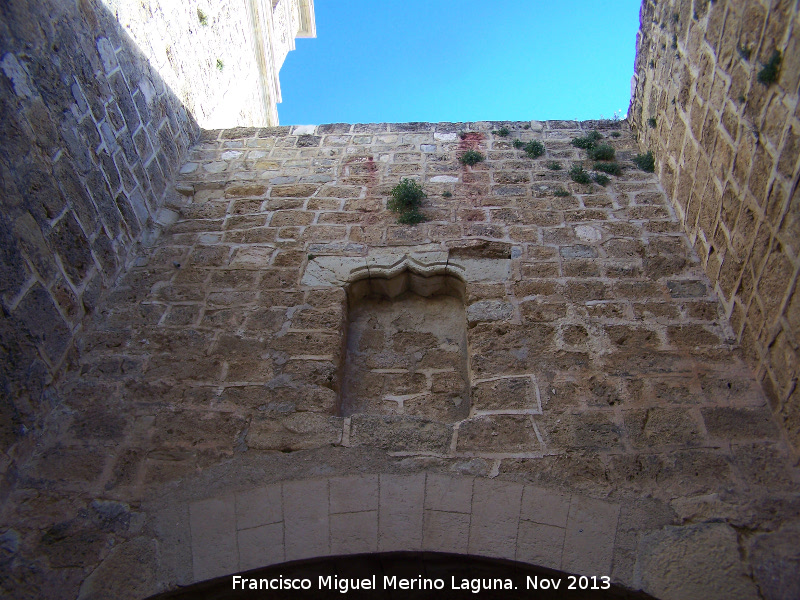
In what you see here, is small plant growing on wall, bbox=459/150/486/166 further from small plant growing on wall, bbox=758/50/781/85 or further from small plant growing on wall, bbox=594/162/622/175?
small plant growing on wall, bbox=758/50/781/85

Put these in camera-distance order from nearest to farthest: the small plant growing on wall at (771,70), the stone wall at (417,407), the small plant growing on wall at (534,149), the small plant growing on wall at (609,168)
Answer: the stone wall at (417,407) → the small plant growing on wall at (771,70) → the small plant growing on wall at (609,168) → the small plant growing on wall at (534,149)

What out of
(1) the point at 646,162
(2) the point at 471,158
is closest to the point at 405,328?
(2) the point at 471,158

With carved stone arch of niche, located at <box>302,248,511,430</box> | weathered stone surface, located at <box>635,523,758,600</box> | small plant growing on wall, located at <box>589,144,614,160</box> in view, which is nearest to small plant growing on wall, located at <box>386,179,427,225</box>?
carved stone arch of niche, located at <box>302,248,511,430</box>

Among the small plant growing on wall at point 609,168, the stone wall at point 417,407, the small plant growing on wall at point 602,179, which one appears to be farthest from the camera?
the small plant growing on wall at point 609,168

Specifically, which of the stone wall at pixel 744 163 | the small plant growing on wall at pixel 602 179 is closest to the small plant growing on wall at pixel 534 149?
the small plant growing on wall at pixel 602 179

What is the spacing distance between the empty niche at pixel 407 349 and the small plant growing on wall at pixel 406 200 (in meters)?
0.57

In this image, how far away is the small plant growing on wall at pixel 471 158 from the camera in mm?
4996

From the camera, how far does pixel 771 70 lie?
10.2 ft

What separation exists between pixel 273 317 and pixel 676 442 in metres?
2.24

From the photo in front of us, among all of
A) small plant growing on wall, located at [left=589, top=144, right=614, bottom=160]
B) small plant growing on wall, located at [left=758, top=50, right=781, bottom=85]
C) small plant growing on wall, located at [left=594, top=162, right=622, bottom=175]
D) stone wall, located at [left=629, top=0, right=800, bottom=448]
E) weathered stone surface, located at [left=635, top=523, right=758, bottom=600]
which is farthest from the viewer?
small plant growing on wall, located at [left=589, top=144, right=614, bottom=160]

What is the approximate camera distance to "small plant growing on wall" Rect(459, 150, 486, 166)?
197 inches

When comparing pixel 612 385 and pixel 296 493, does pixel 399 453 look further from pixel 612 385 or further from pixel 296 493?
pixel 612 385

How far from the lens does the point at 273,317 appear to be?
375cm

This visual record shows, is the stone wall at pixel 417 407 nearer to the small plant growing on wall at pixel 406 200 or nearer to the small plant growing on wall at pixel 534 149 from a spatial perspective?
the small plant growing on wall at pixel 406 200
